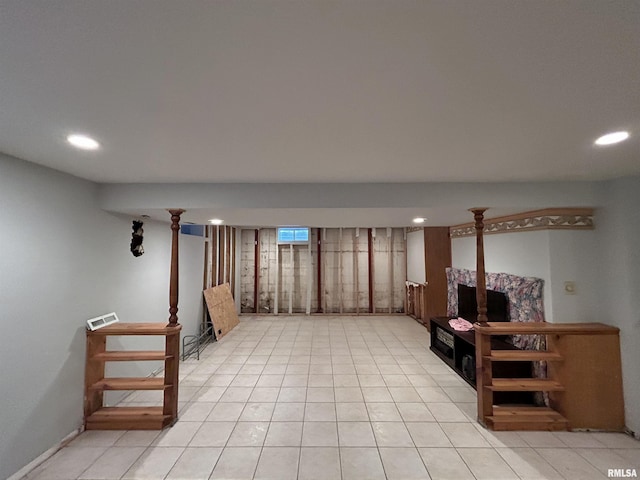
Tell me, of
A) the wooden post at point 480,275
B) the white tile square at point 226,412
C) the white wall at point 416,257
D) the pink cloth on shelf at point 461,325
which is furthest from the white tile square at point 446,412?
the white wall at point 416,257

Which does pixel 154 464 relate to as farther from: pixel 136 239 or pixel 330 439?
pixel 136 239

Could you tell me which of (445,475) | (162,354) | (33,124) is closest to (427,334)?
(445,475)

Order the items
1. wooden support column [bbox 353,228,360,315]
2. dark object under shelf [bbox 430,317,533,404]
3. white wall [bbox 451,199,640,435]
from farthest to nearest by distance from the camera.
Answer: wooden support column [bbox 353,228,360,315], dark object under shelf [bbox 430,317,533,404], white wall [bbox 451,199,640,435]

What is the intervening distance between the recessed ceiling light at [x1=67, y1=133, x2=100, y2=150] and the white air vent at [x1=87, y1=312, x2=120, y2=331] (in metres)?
1.73

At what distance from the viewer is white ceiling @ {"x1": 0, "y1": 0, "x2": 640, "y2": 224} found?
775 millimetres

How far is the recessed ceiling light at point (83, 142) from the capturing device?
5.24ft

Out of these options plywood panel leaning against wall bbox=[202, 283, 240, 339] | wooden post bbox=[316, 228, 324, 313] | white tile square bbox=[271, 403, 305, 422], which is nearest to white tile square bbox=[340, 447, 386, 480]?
white tile square bbox=[271, 403, 305, 422]

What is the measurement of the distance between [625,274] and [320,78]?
129 inches

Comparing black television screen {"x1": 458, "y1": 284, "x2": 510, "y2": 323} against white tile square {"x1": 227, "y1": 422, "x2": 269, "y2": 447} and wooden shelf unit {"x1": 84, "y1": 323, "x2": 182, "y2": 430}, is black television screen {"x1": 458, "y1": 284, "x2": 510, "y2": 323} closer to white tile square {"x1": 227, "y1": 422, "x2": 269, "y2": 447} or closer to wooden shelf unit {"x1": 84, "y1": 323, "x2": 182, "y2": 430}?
white tile square {"x1": 227, "y1": 422, "x2": 269, "y2": 447}

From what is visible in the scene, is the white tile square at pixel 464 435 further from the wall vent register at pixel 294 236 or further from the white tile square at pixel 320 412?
the wall vent register at pixel 294 236

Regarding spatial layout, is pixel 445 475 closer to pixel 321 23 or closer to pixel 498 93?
pixel 498 93

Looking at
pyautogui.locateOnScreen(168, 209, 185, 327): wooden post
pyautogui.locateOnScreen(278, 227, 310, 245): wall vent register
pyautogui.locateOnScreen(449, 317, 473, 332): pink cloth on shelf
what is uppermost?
pyautogui.locateOnScreen(278, 227, 310, 245): wall vent register

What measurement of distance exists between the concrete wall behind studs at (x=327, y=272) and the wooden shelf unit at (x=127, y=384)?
186 inches

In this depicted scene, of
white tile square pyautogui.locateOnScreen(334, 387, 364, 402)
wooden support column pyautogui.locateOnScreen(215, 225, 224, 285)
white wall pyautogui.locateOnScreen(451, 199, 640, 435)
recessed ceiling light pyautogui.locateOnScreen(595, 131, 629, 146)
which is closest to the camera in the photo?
recessed ceiling light pyautogui.locateOnScreen(595, 131, 629, 146)
